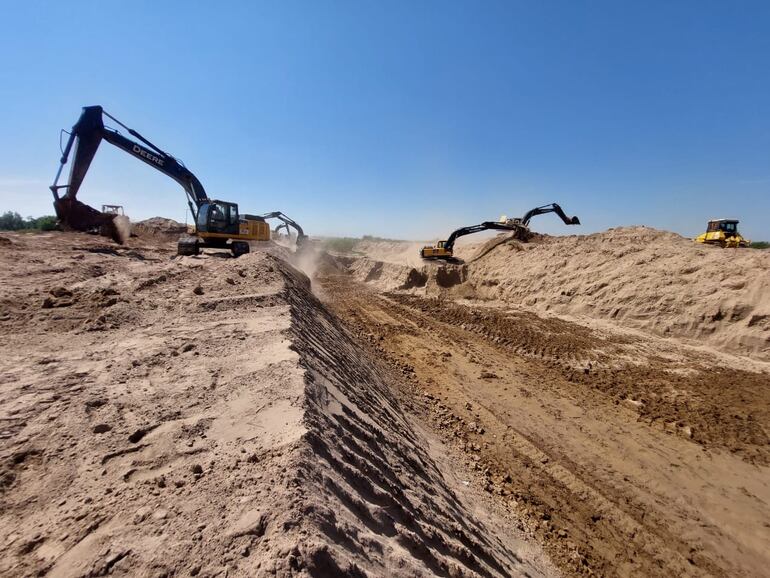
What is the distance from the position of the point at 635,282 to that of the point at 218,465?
13.4m

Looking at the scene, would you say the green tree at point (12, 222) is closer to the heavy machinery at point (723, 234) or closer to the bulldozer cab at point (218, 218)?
the bulldozer cab at point (218, 218)

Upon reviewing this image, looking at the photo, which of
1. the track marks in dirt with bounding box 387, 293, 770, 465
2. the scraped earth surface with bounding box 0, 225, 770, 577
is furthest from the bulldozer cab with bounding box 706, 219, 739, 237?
the track marks in dirt with bounding box 387, 293, 770, 465

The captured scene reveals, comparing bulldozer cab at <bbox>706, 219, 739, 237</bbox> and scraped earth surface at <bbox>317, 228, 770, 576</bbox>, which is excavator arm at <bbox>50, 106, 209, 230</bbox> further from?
bulldozer cab at <bbox>706, 219, 739, 237</bbox>

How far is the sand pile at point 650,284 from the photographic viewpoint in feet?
30.5

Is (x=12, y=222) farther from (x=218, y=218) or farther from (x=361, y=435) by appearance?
(x=361, y=435)

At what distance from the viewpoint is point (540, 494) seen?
4543 millimetres

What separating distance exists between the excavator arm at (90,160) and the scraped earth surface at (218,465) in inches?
461

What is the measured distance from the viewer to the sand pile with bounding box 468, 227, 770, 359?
930 cm

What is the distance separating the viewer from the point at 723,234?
16812 mm

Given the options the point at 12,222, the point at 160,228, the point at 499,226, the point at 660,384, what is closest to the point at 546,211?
the point at 499,226

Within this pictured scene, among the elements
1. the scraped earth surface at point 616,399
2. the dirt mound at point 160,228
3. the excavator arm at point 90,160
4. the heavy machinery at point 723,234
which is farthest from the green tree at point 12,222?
the heavy machinery at point 723,234

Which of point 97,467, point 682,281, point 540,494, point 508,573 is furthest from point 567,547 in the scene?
point 682,281

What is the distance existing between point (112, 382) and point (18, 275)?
7323mm

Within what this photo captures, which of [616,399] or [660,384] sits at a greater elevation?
[660,384]
